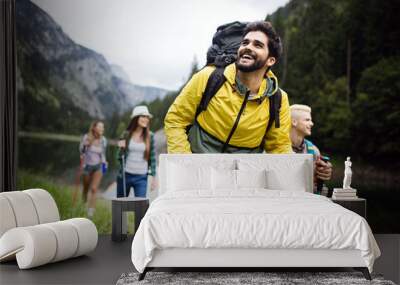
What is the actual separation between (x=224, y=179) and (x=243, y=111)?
3.65ft

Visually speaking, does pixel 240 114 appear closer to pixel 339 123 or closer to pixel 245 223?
pixel 339 123

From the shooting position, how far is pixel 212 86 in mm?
7070

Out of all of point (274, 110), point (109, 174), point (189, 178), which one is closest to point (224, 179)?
point (189, 178)

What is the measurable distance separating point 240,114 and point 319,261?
2.61 meters

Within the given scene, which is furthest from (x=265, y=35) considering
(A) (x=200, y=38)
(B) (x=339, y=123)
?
(B) (x=339, y=123)

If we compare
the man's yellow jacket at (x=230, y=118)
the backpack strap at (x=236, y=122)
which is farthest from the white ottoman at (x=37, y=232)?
the backpack strap at (x=236, y=122)

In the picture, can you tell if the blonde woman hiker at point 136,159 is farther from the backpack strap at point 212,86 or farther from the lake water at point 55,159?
the backpack strap at point 212,86

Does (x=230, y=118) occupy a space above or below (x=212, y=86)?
below

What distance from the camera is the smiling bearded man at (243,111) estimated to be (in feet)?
23.0

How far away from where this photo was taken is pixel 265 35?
23.5 feet

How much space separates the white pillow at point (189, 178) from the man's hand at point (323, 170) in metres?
1.56

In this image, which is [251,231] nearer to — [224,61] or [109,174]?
[224,61]

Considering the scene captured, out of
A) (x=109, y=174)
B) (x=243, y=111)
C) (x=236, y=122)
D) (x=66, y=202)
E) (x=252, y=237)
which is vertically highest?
(x=243, y=111)

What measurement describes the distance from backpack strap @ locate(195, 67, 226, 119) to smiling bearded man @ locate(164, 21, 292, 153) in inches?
1.1
